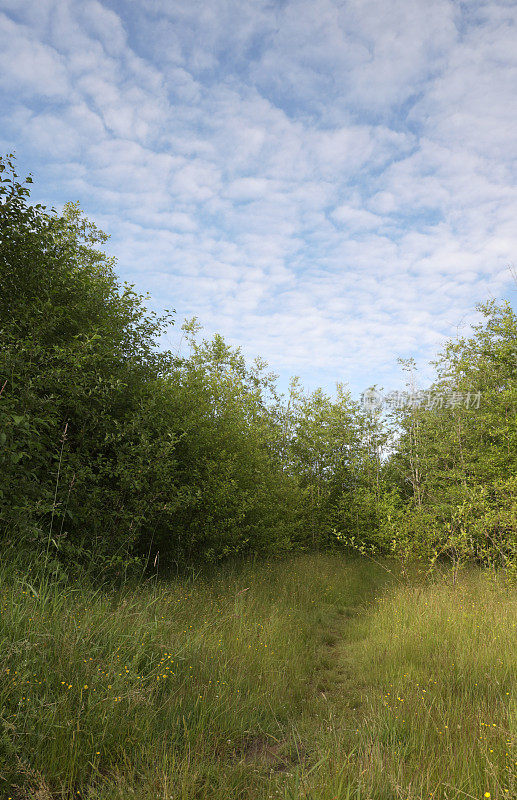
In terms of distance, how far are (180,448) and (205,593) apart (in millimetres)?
3082

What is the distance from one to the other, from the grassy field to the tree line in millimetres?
1427

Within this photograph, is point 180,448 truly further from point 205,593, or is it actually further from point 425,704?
point 425,704

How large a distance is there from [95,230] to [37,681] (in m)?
20.1

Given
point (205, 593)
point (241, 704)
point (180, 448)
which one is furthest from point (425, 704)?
point (180, 448)

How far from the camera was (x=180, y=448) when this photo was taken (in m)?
8.81

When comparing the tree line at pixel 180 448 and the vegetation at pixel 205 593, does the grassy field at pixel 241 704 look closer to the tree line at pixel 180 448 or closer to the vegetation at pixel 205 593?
the vegetation at pixel 205 593

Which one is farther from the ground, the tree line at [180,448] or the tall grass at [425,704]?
the tree line at [180,448]

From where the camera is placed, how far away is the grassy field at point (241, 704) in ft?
8.17

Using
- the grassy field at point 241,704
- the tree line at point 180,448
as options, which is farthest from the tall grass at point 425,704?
the tree line at point 180,448

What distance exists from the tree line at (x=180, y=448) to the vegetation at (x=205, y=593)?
0.20ft

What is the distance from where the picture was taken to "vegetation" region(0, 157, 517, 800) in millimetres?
2678

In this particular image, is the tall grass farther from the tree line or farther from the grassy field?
the tree line

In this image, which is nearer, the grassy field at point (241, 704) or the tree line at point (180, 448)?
the grassy field at point (241, 704)

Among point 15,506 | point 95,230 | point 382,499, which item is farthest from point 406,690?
point 95,230
